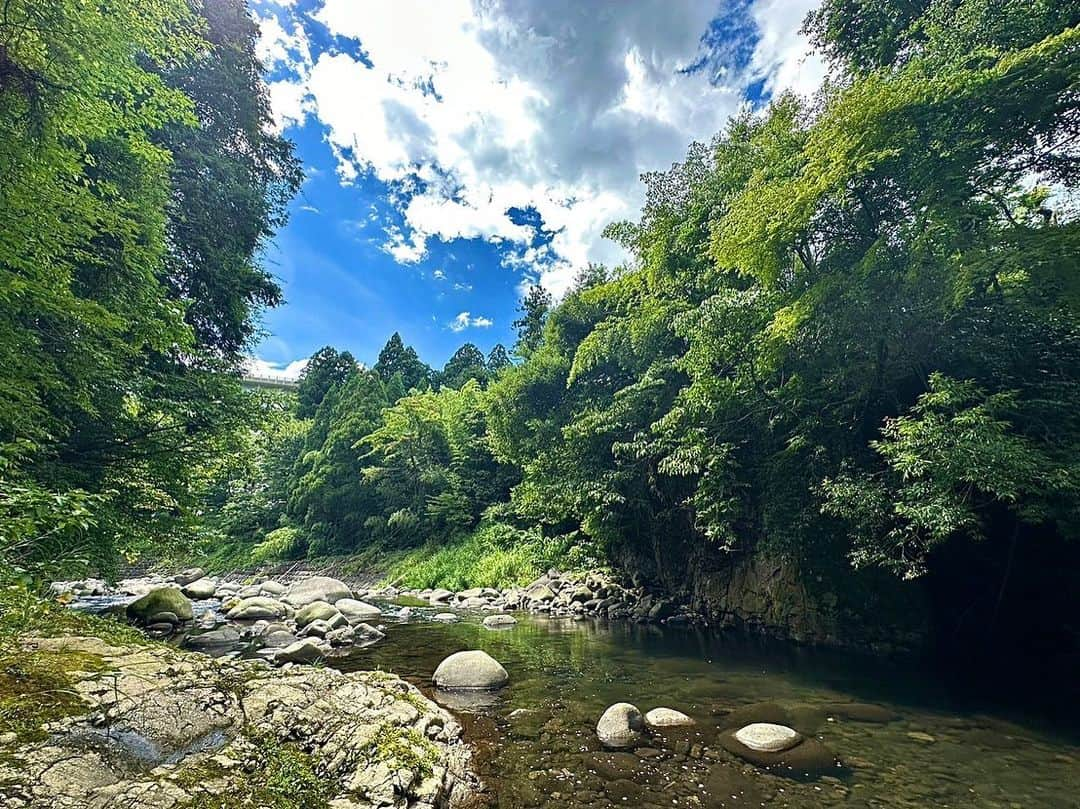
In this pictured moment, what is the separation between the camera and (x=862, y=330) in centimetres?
837

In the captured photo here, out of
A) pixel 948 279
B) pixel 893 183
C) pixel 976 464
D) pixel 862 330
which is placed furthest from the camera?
pixel 862 330

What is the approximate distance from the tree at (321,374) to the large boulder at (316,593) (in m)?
31.1

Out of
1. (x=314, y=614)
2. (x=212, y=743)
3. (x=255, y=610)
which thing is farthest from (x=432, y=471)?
(x=212, y=743)

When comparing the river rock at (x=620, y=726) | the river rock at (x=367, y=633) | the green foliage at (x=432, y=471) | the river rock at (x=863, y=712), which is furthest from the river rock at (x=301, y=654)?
the green foliage at (x=432, y=471)

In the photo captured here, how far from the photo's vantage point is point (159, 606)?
11.8 meters

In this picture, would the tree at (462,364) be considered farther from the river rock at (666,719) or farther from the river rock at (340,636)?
the river rock at (666,719)

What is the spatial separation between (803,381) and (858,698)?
563 cm

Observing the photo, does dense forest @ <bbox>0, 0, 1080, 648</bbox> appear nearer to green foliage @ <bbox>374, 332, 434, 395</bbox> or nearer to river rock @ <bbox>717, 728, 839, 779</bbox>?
river rock @ <bbox>717, 728, 839, 779</bbox>

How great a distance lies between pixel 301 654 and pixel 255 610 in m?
5.57

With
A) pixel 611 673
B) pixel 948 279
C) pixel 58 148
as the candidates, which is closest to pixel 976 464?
pixel 948 279

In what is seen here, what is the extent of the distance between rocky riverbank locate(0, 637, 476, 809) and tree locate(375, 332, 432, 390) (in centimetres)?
5132

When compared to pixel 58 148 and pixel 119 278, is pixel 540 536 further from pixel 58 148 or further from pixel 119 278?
pixel 58 148

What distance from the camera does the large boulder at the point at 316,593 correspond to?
637 inches

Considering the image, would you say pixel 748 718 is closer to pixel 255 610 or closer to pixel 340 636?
pixel 340 636
